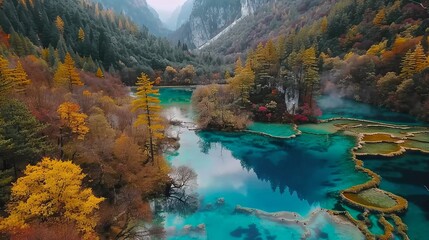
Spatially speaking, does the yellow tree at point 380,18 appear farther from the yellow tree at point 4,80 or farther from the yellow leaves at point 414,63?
the yellow tree at point 4,80

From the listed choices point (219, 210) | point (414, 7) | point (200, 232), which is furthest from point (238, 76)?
point (414, 7)

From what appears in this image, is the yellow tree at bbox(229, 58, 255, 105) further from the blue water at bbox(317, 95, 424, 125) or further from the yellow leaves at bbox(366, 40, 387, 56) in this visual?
the yellow leaves at bbox(366, 40, 387, 56)

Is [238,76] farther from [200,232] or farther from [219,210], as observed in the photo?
[200,232]

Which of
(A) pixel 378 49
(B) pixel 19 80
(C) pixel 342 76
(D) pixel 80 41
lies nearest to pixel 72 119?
(B) pixel 19 80

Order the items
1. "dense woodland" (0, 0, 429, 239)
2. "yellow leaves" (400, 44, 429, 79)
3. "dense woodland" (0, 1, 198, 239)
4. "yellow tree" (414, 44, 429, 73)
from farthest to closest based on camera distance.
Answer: "yellow leaves" (400, 44, 429, 79), "yellow tree" (414, 44, 429, 73), "dense woodland" (0, 0, 429, 239), "dense woodland" (0, 1, 198, 239)

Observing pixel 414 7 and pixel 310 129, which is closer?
pixel 310 129

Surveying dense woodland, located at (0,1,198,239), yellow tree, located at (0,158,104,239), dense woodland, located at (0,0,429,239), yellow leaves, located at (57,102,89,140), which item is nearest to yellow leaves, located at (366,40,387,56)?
dense woodland, located at (0,0,429,239)

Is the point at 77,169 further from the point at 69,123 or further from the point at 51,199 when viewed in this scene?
the point at 69,123
